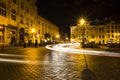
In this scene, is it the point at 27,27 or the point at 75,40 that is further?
the point at 75,40

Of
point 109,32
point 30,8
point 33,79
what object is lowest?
point 33,79

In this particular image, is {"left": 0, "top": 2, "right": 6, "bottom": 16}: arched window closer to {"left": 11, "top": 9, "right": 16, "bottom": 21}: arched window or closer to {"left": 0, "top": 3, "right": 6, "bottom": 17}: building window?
{"left": 0, "top": 3, "right": 6, "bottom": 17}: building window

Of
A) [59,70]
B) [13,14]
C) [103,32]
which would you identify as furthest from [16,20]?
[103,32]

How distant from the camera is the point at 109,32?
98.9 meters

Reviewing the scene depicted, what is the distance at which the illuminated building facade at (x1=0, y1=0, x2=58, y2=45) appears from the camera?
4572 cm

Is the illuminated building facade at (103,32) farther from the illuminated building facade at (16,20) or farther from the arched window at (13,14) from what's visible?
the arched window at (13,14)

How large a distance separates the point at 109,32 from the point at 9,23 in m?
62.0

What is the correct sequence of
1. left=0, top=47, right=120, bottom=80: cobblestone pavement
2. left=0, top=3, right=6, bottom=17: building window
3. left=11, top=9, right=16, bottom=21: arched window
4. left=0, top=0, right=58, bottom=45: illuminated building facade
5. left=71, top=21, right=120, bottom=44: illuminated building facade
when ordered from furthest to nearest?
left=71, top=21, right=120, bottom=44: illuminated building facade, left=11, top=9, right=16, bottom=21: arched window, left=0, top=0, right=58, bottom=45: illuminated building facade, left=0, top=3, right=6, bottom=17: building window, left=0, top=47, right=120, bottom=80: cobblestone pavement

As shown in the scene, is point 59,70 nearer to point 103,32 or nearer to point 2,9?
point 2,9

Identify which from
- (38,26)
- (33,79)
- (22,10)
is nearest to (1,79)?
(33,79)

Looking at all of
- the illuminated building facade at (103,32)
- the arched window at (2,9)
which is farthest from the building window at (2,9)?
the illuminated building facade at (103,32)

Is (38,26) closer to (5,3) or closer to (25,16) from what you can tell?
(25,16)

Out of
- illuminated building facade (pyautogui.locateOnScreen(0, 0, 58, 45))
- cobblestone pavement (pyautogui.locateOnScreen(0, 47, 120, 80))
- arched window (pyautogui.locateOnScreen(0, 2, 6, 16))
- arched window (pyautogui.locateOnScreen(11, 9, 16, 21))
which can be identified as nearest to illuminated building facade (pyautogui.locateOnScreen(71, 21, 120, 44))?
illuminated building facade (pyautogui.locateOnScreen(0, 0, 58, 45))

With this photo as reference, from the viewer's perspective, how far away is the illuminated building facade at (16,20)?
45.7 m
